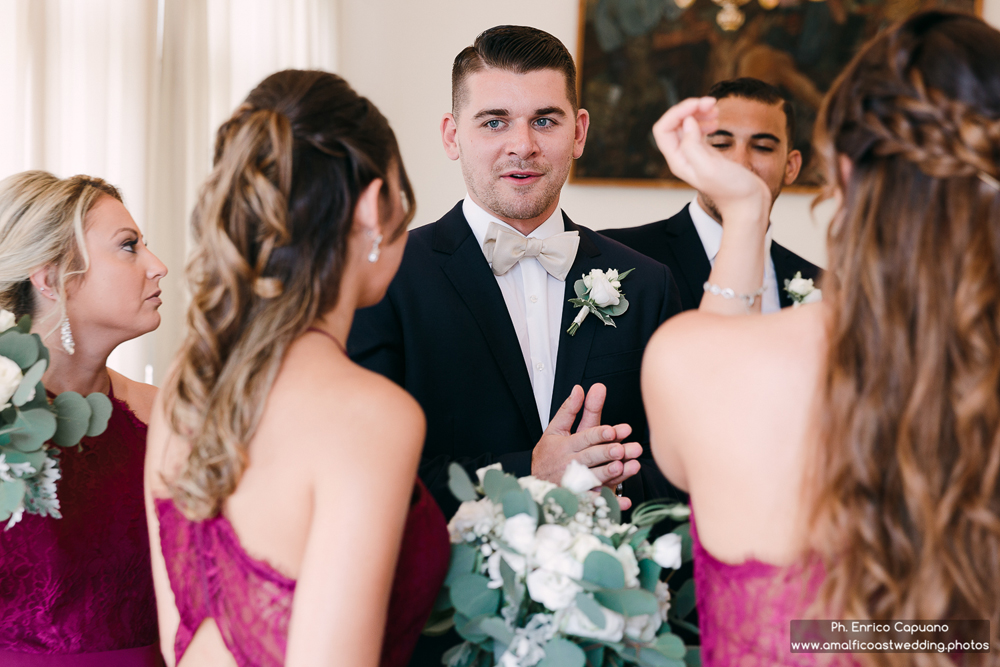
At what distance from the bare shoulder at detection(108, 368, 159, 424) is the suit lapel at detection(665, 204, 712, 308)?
1973mm

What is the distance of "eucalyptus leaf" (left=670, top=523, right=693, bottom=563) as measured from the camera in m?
Answer: 1.49

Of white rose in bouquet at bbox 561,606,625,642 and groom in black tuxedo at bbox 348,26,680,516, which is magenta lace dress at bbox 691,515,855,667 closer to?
white rose in bouquet at bbox 561,606,625,642

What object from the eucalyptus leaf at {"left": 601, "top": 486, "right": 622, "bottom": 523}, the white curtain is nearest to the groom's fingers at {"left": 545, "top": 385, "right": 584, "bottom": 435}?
the eucalyptus leaf at {"left": 601, "top": 486, "right": 622, "bottom": 523}

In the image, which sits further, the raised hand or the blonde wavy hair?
the blonde wavy hair

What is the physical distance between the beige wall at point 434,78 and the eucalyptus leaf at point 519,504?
4.32m

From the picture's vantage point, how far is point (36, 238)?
7.82 ft

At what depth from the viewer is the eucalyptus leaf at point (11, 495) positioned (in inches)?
67.4

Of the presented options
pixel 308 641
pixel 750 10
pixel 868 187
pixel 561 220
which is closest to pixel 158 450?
pixel 308 641

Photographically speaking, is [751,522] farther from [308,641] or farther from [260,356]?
[260,356]

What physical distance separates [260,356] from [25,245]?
1.49 metres

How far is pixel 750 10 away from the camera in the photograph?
523 centimetres

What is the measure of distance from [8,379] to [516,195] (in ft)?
4.67

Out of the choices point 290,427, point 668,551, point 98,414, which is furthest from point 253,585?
point 98,414

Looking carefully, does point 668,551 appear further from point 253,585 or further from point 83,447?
point 83,447
